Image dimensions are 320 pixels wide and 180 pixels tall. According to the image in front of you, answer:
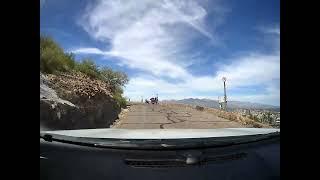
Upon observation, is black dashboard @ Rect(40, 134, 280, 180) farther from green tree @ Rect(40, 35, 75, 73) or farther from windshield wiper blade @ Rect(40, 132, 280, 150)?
green tree @ Rect(40, 35, 75, 73)

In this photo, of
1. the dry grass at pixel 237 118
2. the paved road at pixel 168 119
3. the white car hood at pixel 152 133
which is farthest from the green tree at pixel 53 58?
the dry grass at pixel 237 118

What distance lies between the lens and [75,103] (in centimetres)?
368

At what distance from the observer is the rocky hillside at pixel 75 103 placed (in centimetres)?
337

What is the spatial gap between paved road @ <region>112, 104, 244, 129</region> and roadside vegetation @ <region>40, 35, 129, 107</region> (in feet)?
1.32

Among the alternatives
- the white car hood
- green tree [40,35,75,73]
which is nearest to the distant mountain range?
the white car hood

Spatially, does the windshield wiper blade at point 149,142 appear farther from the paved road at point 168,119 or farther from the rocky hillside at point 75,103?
the paved road at point 168,119

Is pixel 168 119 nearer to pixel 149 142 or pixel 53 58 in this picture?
pixel 149 142

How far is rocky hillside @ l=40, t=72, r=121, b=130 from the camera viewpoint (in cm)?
337

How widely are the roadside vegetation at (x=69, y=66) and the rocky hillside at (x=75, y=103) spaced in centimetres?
7

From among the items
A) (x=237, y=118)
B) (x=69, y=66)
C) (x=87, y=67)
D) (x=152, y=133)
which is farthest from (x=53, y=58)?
(x=237, y=118)

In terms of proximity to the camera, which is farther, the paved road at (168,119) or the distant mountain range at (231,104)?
the paved road at (168,119)
